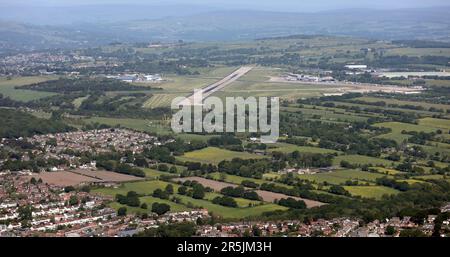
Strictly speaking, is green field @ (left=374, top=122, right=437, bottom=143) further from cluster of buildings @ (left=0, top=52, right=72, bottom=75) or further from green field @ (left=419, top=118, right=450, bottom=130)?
cluster of buildings @ (left=0, top=52, right=72, bottom=75)

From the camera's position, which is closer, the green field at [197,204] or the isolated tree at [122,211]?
the isolated tree at [122,211]

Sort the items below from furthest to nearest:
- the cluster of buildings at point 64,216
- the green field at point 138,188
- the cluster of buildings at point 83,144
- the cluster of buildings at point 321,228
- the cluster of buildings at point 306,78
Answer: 1. the cluster of buildings at point 306,78
2. the cluster of buildings at point 83,144
3. the green field at point 138,188
4. the cluster of buildings at point 64,216
5. the cluster of buildings at point 321,228

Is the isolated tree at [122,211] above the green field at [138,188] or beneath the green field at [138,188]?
above

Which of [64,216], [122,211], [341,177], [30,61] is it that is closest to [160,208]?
[122,211]

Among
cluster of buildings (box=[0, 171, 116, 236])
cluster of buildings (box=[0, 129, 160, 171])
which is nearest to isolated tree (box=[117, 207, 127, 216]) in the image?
cluster of buildings (box=[0, 171, 116, 236])

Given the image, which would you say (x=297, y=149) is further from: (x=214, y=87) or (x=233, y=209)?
(x=214, y=87)

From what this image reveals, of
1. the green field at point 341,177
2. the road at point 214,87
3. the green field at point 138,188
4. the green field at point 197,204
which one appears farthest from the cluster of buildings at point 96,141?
the road at point 214,87

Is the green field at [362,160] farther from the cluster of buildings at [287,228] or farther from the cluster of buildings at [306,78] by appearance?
the cluster of buildings at [306,78]
